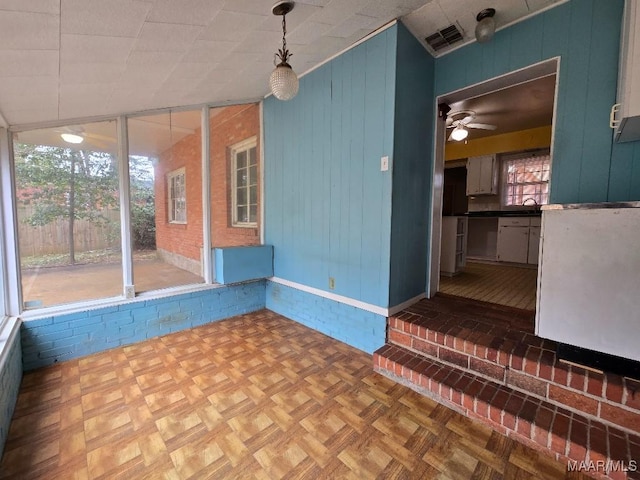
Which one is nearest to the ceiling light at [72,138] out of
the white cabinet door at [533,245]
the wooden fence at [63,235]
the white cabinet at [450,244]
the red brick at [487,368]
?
the wooden fence at [63,235]

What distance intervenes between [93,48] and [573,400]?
3.61 meters

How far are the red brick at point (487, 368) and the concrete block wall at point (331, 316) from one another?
2.45ft

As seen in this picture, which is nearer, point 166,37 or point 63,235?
point 166,37

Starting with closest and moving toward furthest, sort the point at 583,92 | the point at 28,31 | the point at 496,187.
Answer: the point at 28,31 → the point at 583,92 → the point at 496,187

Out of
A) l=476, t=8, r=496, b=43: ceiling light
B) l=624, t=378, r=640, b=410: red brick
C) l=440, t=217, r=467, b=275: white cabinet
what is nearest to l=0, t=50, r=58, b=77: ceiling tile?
l=476, t=8, r=496, b=43: ceiling light

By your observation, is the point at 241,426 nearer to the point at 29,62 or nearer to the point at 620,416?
the point at 620,416

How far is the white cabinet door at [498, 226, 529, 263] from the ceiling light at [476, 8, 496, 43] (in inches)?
166

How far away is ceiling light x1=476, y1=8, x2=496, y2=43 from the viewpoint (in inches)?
85.4

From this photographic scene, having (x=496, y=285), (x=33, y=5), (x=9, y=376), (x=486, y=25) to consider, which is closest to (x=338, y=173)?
(x=486, y=25)

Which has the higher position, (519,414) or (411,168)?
(411,168)

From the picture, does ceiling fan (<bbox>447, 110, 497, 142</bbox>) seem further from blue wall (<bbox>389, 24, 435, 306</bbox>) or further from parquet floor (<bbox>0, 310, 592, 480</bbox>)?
parquet floor (<bbox>0, 310, 592, 480</bbox>)

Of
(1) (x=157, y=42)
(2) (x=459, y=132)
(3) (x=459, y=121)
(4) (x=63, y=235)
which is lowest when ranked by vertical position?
(4) (x=63, y=235)

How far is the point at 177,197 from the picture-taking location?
343 cm

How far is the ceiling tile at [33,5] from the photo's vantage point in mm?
1199
